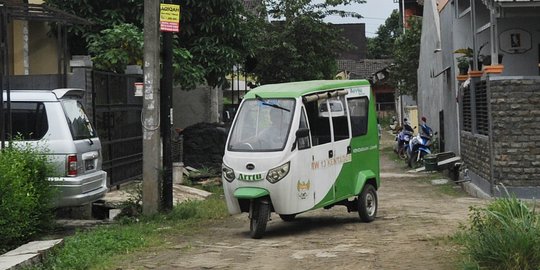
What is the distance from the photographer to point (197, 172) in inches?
658

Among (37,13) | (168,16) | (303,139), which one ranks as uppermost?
(37,13)

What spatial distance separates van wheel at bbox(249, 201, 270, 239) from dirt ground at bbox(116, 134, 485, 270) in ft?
0.48

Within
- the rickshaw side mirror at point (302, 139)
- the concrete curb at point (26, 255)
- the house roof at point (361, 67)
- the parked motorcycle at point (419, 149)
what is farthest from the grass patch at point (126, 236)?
the house roof at point (361, 67)

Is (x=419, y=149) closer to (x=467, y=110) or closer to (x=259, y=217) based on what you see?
(x=467, y=110)

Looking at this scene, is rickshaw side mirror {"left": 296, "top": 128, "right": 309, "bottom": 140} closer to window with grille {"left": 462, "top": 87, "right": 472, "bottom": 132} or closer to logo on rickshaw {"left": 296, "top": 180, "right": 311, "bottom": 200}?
logo on rickshaw {"left": 296, "top": 180, "right": 311, "bottom": 200}

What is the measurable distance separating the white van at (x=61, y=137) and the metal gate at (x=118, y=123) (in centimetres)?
268

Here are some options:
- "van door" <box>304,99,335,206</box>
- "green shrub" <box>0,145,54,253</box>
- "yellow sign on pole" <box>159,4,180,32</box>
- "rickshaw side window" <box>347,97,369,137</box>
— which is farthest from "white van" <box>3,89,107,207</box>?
"rickshaw side window" <box>347,97,369,137</box>

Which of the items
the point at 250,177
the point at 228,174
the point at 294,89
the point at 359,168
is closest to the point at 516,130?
the point at 359,168

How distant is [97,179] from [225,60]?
28.3 feet

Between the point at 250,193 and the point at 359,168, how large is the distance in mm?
2212

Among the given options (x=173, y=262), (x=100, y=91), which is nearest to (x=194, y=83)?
(x=100, y=91)

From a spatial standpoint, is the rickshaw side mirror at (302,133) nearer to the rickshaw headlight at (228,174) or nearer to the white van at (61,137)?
the rickshaw headlight at (228,174)

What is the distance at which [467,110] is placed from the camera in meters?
16.0

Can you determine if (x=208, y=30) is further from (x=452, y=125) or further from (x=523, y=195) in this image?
(x=523, y=195)
